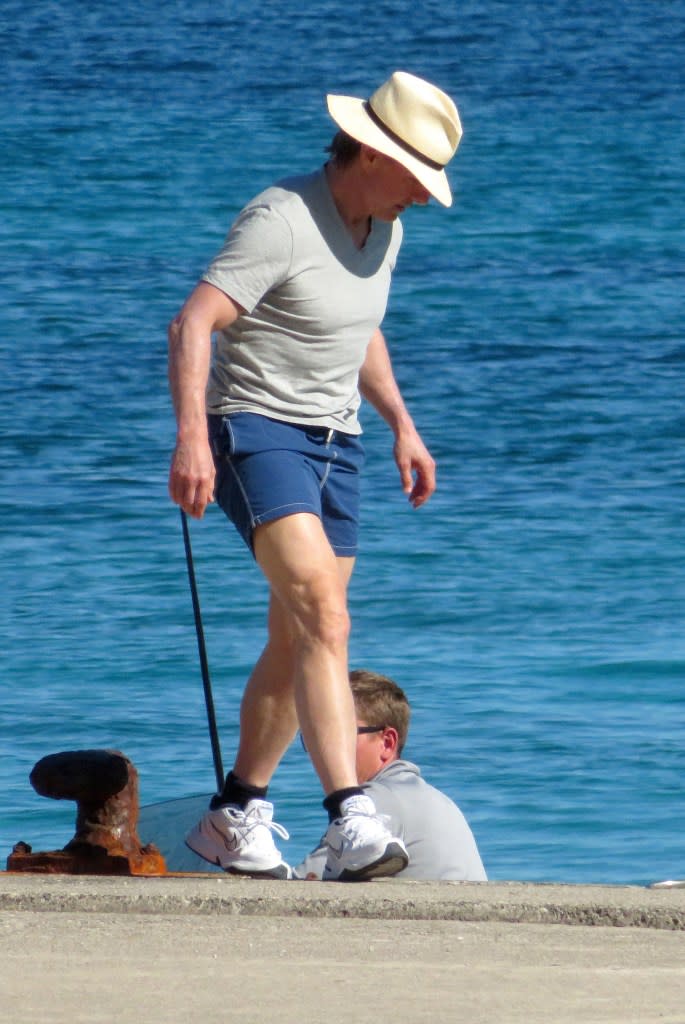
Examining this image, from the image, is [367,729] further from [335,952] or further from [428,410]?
[428,410]

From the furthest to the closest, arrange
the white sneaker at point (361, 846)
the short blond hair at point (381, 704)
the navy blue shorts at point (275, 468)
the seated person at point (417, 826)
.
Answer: the short blond hair at point (381, 704), the seated person at point (417, 826), the navy blue shorts at point (275, 468), the white sneaker at point (361, 846)

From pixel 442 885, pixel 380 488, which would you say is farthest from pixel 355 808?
pixel 380 488

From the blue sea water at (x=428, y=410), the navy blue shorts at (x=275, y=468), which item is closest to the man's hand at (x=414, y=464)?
the navy blue shorts at (x=275, y=468)

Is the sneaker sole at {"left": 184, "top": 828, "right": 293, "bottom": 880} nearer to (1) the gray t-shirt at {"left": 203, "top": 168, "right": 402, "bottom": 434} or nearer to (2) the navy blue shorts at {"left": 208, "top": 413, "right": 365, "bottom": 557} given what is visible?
(2) the navy blue shorts at {"left": 208, "top": 413, "right": 365, "bottom": 557}

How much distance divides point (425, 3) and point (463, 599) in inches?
1112

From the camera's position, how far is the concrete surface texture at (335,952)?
315cm

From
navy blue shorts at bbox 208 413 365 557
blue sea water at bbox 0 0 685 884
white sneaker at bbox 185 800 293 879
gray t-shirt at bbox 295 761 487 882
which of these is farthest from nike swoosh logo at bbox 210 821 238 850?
blue sea water at bbox 0 0 685 884

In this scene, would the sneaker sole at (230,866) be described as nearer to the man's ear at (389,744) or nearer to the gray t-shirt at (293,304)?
the man's ear at (389,744)

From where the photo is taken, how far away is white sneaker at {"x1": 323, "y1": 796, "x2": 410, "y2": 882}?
13.3 ft

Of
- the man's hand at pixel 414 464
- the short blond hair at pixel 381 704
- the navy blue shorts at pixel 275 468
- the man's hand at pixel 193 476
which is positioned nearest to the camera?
the man's hand at pixel 193 476

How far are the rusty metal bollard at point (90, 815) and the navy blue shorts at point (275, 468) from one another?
0.58 meters

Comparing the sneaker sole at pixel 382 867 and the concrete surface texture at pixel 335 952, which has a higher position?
the concrete surface texture at pixel 335 952

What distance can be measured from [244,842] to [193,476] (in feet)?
2.69

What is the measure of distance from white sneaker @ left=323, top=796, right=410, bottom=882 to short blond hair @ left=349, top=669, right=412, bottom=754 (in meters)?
1.00
